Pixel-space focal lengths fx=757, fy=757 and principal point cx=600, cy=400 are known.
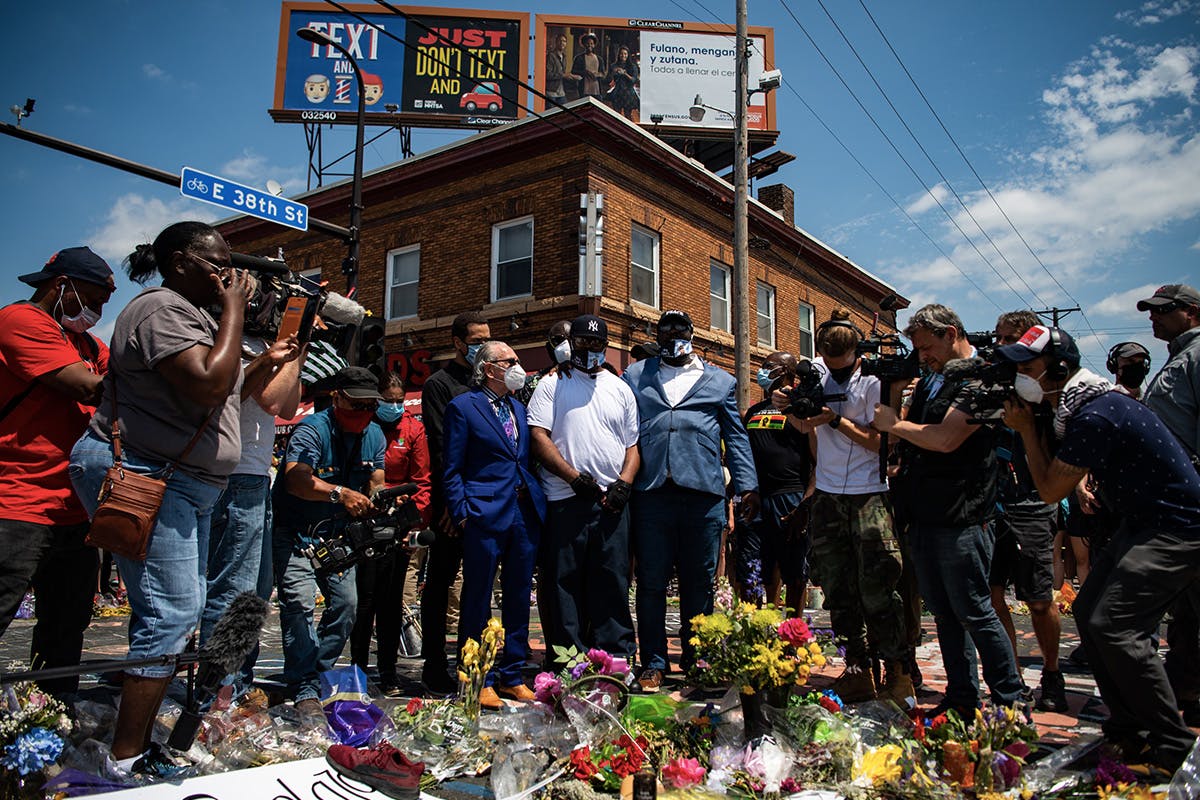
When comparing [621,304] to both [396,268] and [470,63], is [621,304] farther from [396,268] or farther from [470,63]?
[470,63]

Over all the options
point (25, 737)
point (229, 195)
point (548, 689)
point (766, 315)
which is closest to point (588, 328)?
point (548, 689)

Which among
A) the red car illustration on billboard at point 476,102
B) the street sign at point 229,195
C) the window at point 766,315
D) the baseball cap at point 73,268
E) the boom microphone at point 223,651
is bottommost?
the boom microphone at point 223,651

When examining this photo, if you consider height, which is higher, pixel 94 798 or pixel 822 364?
pixel 822 364

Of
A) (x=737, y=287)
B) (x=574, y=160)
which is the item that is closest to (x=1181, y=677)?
(x=737, y=287)

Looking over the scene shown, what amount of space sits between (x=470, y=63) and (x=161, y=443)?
19.7 meters

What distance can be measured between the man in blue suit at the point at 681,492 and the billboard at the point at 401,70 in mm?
15931

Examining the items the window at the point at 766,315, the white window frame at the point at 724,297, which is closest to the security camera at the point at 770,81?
the white window frame at the point at 724,297

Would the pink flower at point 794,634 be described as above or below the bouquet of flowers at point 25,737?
above

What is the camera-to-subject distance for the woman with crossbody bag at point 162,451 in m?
2.71

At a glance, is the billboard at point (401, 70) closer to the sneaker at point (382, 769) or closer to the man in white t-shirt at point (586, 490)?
the man in white t-shirt at point (586, 490)

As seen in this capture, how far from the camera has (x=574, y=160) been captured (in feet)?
50.1

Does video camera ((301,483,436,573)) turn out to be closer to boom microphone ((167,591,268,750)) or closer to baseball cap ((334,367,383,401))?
baseball cap ((334,367,383,401))

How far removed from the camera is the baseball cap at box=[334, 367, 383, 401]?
4.38 meters

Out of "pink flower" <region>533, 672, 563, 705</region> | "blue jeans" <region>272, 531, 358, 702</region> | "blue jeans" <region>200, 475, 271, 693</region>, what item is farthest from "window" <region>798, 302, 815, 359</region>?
"blue jeans" <region>200, 475, 271, 693</region>
